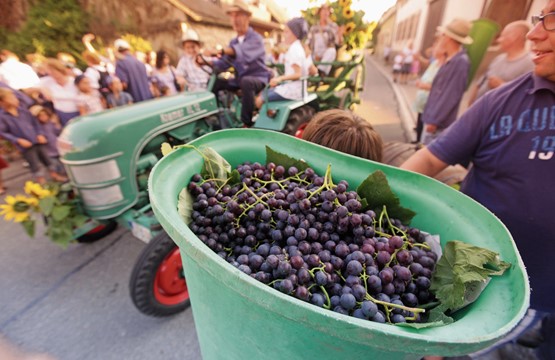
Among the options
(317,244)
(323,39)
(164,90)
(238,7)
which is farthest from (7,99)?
(323,39)

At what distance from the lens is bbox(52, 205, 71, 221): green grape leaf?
213 cm

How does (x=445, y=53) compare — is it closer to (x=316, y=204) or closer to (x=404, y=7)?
(x=316, y=204)

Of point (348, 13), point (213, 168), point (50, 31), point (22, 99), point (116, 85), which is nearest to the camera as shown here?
point (213, 168)

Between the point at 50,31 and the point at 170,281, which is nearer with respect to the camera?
the point at 170,281

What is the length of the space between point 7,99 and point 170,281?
3.59m

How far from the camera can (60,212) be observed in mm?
2137

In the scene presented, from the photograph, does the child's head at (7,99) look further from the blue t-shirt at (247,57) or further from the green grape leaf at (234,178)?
the green grape leaf at (234,178)

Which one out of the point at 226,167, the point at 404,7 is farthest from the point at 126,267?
the point at 404,7

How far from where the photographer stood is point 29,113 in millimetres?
3838

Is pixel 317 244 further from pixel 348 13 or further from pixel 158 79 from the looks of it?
pixel 348 13

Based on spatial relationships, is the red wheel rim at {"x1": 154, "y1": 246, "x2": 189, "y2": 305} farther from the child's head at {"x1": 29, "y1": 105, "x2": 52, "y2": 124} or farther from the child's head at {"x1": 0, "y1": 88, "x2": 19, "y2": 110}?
the child's head at {"x1": 0, "y1": 88, "x2": 19, "y2": 110}

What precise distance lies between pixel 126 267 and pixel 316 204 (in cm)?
255

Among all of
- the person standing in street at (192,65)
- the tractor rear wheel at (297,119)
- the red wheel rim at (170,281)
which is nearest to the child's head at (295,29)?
the tractor rear wheel at (297,119)

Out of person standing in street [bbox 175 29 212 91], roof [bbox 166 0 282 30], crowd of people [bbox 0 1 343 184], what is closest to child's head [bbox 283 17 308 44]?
crowd of people [bbox 0 1 343 184]
